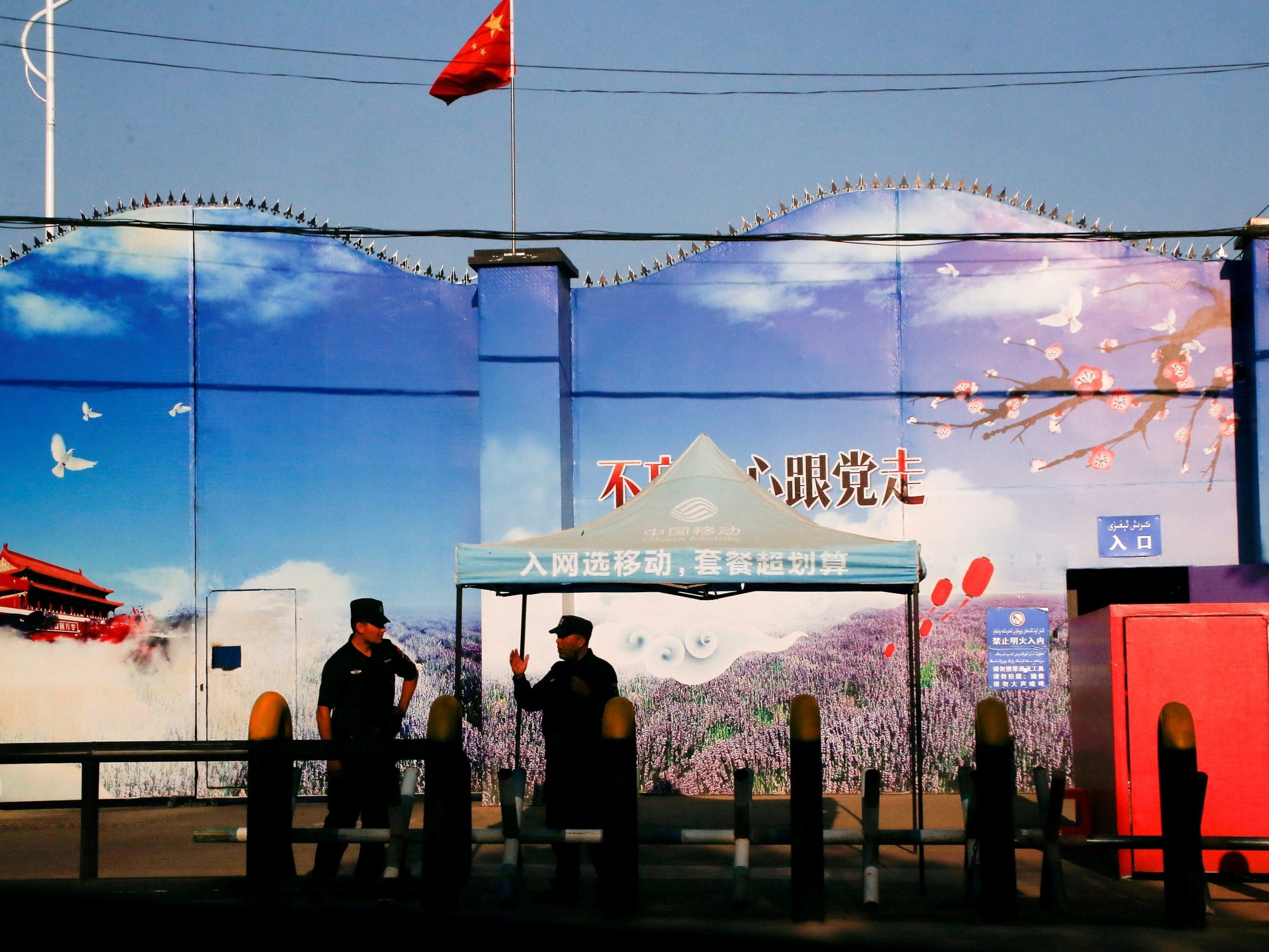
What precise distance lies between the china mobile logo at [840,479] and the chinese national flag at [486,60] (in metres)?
4.45

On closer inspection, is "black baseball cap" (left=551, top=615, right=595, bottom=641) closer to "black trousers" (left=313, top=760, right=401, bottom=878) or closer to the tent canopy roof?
the tent canopy roof

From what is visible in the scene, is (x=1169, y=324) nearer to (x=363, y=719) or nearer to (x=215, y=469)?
(x=363, y=719)

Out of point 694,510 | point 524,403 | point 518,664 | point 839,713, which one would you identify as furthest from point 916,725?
point 524,403

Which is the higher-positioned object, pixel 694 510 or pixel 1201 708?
pixel 694 510

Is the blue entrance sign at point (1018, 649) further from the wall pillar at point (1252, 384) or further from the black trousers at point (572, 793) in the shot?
the black trousers at point (572, 793)

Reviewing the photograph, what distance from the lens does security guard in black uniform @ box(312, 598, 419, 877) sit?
27.5 feet

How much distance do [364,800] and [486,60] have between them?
27.8 feet

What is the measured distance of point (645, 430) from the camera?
14.0 m

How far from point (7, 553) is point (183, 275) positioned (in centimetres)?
345

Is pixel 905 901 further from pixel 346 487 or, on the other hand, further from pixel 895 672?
pixel 346 487

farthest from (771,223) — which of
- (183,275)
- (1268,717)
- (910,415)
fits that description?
(1268,717)

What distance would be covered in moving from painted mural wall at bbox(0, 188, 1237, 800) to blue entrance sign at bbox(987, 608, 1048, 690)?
13cm

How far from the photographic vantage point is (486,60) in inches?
549

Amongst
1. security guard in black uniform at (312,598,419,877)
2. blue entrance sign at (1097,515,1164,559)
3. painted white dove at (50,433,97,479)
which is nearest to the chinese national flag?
painted white dove at (50,433,97,479)
